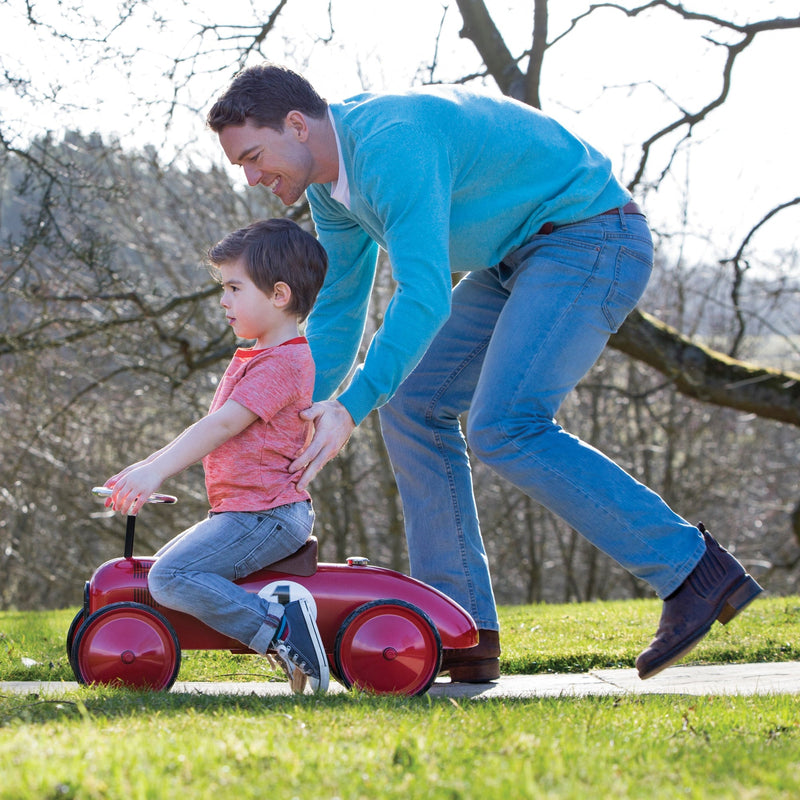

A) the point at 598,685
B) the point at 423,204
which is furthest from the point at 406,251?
the point at 598,685

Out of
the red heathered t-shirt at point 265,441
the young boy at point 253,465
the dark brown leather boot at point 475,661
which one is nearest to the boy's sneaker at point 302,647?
the young boy at point 253,465

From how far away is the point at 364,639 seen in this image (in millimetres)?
3047

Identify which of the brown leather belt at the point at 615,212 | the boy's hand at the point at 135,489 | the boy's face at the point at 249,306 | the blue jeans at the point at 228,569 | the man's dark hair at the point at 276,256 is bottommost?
the blue jeans at the point at 228,569

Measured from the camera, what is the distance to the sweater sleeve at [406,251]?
285 centimetres

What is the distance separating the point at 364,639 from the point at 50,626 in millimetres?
3057

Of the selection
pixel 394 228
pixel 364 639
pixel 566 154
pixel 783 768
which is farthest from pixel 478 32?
pixel 783 768

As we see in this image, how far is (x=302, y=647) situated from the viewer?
9.56 ft

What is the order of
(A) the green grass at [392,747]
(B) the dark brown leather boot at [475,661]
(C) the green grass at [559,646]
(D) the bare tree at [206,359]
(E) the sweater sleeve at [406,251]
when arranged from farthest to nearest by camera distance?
(D) the bare tree at [206,359] < (C) the green grass at [559,646] < (B) the dark brown leather boot at [475,661] < (E) the sweater sleeve at [406,251] < (A) the green grass at [392,747]

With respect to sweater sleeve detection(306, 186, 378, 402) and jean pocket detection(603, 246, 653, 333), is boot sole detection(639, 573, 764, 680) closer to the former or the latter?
jean pocket detection(603, 246, 653, 333)

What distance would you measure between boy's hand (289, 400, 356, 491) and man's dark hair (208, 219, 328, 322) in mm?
510

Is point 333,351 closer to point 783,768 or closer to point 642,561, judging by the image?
point 642,561

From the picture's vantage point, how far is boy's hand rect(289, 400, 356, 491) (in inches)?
110

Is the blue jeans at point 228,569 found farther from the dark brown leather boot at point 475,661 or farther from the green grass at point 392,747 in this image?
the dark brown leather boot at point 475,661

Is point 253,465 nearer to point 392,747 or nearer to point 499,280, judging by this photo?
point 499,280
